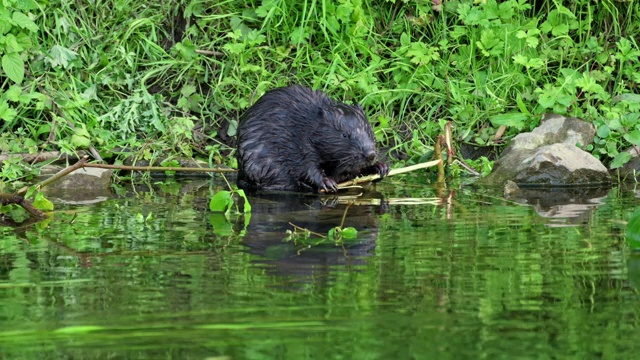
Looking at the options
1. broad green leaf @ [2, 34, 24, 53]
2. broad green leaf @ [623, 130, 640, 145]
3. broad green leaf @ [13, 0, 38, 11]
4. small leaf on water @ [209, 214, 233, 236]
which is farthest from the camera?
broad green leaf @ [13, 0, 38, 11]

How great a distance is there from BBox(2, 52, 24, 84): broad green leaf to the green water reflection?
2.24 meters

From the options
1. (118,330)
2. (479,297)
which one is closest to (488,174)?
(479,297)

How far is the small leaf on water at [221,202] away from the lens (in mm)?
6117

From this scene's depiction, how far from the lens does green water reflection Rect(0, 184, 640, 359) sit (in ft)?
11.1

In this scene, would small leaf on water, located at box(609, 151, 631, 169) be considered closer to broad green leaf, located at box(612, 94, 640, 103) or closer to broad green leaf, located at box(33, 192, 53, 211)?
broad green leaf, located at box(612, 94, 640, 103)

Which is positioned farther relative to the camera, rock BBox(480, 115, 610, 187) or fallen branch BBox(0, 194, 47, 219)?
rock BBox(480, 115, 610, 187)

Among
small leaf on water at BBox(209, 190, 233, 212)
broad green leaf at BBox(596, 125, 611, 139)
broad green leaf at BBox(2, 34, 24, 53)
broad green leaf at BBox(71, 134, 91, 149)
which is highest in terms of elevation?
broad green leaf at BBox(2, 34, 24, 53)

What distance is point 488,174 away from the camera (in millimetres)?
7668

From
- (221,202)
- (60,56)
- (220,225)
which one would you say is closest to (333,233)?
(220,225)

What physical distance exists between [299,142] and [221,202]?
1510 mm

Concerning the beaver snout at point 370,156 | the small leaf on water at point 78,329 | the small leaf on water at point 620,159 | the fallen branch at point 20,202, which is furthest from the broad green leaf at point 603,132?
the small leaf on water at point 78,329

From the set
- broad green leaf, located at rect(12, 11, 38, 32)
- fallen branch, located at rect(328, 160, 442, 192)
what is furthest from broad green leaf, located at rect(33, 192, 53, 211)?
broad green leaf, located at rect(12, 11, 38, 32)

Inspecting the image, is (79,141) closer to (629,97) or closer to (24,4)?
(24,4)

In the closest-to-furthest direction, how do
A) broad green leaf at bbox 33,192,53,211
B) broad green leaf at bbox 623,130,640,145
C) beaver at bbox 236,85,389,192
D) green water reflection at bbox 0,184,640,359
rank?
green water reflection at bbox 0,184,640,359
broad green leaf at bbox 33,192,53,211
beaver at bbox 236,85,389,192
broad green leaf at bbox 623,130,640,145
